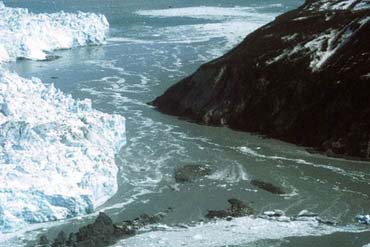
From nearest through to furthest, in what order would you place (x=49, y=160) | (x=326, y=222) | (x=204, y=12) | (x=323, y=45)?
(x=326, y=222)
(x=49, y=160)
(x=323, y=45)
(x=204, y=12)

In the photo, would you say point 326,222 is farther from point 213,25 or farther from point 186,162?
point 213,25

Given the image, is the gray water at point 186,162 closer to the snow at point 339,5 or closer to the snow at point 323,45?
the snow at point 323,45

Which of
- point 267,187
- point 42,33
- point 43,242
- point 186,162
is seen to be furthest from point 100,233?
point 42,33

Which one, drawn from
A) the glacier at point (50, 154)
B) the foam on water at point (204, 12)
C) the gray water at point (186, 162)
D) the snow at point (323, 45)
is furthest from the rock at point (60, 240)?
the foam on water at point (204, 12)

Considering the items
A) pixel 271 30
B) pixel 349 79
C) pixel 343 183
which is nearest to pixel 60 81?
pixel 271 30

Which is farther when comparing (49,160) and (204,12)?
(204,12)

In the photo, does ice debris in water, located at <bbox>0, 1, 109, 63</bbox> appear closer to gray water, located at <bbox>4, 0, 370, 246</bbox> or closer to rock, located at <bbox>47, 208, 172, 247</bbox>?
gray water, located at <bbox>4, 0, 370, 246</bbox>
